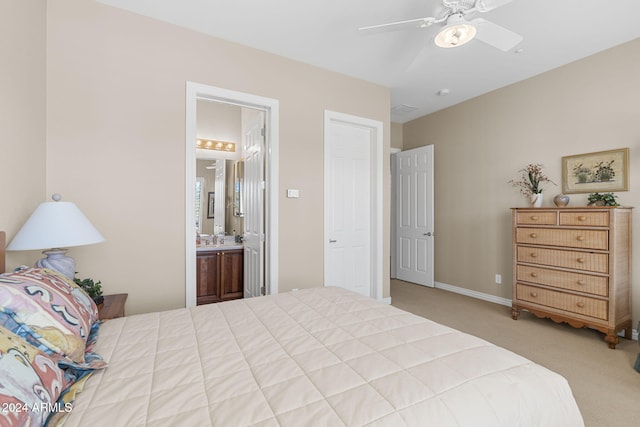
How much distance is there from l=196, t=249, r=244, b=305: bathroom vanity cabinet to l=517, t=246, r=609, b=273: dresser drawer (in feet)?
11.1

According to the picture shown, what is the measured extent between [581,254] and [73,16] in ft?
15.8

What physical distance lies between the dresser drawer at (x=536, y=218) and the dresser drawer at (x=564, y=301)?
712 mm

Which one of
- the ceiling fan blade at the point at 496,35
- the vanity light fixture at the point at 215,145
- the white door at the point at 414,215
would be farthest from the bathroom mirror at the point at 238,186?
the ceiling fan blade at the point at 496,35

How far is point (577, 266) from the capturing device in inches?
114

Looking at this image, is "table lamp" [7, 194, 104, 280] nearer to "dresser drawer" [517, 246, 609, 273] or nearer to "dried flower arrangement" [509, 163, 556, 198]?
"dresser drawer" [517, 246, 609, 273]

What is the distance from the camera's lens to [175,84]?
2.59 metres

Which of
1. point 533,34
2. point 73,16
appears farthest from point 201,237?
point 533,34

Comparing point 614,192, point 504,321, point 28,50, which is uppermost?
point 28,50

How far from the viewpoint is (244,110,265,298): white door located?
321cm

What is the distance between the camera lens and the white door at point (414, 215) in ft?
15.9

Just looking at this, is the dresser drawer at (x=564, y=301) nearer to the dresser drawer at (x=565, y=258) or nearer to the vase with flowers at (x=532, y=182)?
the dresser drawer at (x=565, y=258)

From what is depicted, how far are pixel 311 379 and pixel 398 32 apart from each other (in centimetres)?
286

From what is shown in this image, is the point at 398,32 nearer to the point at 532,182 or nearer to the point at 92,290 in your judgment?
the point at 532,182

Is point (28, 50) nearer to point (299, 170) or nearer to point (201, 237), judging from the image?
point (299, 170)
